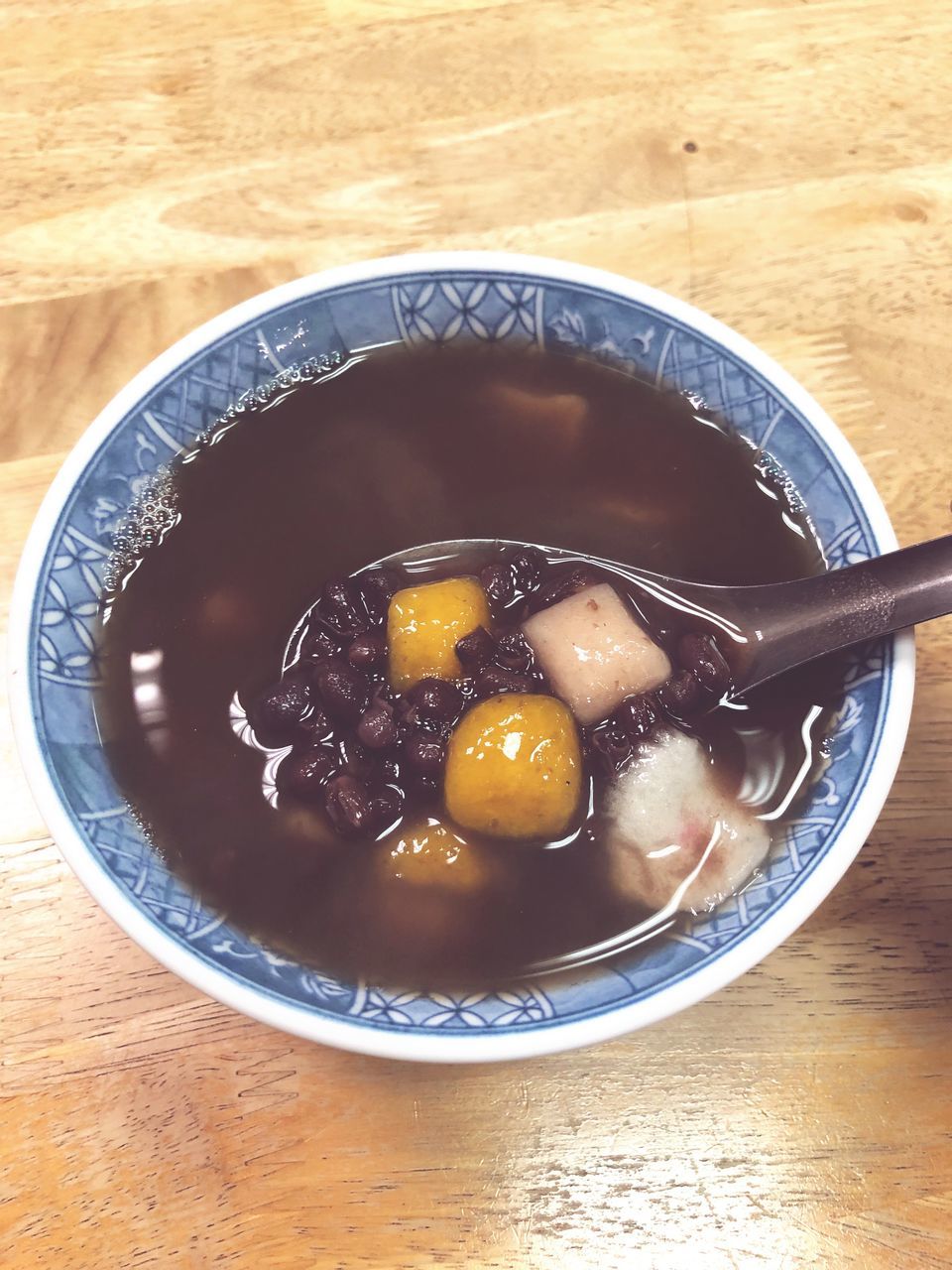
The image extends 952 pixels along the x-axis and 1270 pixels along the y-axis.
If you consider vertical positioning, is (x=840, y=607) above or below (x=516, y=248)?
below

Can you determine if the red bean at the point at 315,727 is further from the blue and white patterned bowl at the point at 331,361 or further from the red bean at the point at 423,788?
the blue and white patterned bowl at the point at 331,361

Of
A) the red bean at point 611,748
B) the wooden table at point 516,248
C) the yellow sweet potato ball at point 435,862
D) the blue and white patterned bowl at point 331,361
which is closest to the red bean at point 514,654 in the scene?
the red bean at point 611,748

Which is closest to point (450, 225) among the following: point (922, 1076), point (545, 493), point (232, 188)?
point (232, 188)

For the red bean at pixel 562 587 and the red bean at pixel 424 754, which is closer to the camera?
the red bean at pixel 424 754

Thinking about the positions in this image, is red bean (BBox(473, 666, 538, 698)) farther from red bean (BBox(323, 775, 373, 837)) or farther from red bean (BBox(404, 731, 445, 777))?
red bean (BBox(323, 775, 373, 837))

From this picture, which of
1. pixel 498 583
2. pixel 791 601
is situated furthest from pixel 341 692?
pixel 791 601

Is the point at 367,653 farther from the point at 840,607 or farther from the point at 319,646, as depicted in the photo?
the point at 840,607
